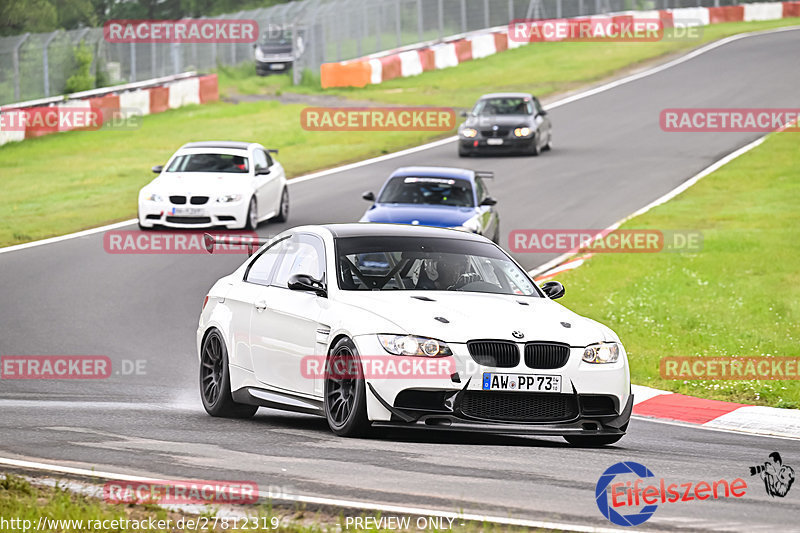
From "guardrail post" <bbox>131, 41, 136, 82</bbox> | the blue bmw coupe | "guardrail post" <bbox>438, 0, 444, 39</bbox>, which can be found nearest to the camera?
the blue bmw coupe

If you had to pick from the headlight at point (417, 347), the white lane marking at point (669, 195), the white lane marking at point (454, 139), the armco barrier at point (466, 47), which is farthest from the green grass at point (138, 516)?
the armco barrier at point (466, 47)

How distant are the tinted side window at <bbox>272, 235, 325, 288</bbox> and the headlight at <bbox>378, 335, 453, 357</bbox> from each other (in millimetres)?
1419

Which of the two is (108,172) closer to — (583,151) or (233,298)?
(583,151)

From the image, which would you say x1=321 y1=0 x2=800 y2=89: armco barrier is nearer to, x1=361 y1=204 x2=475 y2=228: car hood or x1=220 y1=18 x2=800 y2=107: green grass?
x1=220 y1=18 x2=800 y2=107: green grass

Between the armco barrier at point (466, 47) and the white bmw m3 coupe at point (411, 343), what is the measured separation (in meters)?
39.8

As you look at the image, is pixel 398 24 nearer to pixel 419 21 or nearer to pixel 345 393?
pixel 419 21

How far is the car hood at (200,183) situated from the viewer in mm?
23594

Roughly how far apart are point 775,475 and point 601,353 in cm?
146

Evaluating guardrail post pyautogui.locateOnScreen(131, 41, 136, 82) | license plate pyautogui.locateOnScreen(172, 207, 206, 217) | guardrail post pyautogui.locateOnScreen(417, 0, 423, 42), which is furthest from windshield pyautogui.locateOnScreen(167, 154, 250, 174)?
guardrail post pyautogui.locateOnScreen(417, 0, 423, 42)

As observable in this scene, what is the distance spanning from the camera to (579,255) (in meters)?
21.5

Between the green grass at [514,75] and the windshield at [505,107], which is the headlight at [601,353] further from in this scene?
the green grass at [514,75]

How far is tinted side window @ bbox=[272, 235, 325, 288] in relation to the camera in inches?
402

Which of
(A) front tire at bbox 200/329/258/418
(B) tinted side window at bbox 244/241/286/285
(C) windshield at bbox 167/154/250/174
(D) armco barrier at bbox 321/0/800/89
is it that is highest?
(B) tinted side window at bbox 244/241/286/285

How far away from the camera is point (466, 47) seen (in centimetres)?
5575
